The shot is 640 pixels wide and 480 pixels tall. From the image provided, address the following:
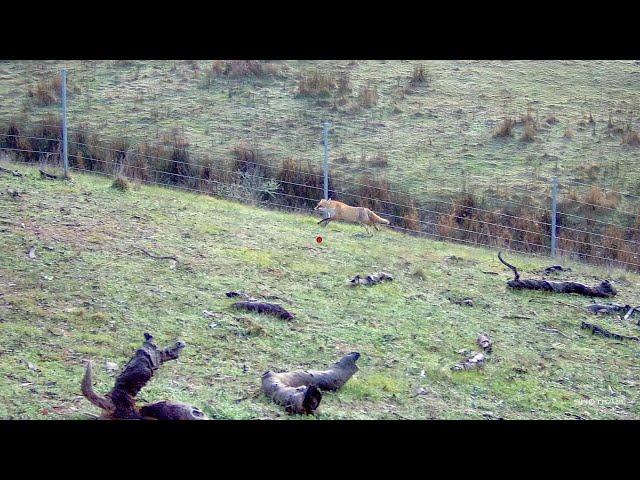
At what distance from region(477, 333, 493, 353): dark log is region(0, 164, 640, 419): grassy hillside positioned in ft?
0.30

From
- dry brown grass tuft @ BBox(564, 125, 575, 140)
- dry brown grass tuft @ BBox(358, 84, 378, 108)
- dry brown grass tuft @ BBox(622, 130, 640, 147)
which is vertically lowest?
dry brown grass tuft @ BBox(622, 130, 640, 147)

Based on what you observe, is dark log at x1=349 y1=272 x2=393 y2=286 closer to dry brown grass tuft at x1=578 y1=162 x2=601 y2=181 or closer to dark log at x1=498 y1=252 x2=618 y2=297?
dark log at x1=498 y1=252 x2=618 y2=297

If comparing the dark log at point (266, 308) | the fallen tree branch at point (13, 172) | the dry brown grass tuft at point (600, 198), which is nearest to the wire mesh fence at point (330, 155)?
the dry brown grass tuft at point (600, 198)

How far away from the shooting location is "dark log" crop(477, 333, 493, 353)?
8414mm

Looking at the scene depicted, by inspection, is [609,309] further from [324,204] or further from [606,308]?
[324,204]

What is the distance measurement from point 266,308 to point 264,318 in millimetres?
178

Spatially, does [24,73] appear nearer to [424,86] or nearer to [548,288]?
[424,86]

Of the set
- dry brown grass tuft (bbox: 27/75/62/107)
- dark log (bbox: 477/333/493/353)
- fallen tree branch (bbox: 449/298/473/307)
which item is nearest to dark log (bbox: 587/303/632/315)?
fallen tree branch (bbox: 449/298/473/307)

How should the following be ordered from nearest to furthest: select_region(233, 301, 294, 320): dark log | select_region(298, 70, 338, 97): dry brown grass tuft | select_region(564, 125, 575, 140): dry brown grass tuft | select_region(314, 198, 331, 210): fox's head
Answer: select_region(233, 301, 294, 320): dark log
select_region(314, 198, 331, 210): fox's head
select_region(564, 125, 575, 140): dry brown grass tuft
select_region(298, 70, 338, 97): dry brown grass tuft

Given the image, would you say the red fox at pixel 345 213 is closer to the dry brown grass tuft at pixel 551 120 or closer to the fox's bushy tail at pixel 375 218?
the fox's bushy tail at pixel 375 218

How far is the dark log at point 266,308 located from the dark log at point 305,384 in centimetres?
144

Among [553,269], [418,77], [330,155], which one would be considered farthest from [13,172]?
[418,77]

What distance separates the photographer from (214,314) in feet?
27.4

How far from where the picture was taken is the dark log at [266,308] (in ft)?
27.9
